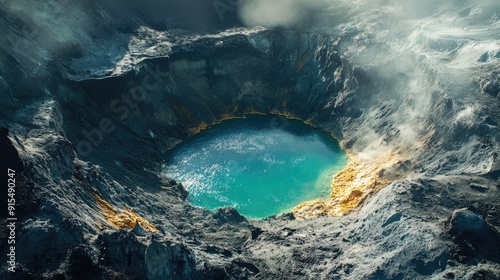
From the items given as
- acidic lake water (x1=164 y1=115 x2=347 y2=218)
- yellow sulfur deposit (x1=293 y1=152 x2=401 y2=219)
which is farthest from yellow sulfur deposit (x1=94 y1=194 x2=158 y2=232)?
yellow sulfur deposit (x1=293 y1=152 x2=401 y2=219)

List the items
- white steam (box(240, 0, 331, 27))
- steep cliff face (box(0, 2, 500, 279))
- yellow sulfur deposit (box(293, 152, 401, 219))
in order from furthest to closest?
white steam (box(240, 0, 331, 27))
yellow sulfur deposit (box(293, 152, 401, 219))
steep cliff face (box(0, 2, 500, 279))

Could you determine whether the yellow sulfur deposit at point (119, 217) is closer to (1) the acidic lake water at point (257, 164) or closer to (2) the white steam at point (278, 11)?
(1) the acidic lake water at point (257, 164)

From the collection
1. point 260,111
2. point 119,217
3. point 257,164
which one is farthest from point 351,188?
point 119,217

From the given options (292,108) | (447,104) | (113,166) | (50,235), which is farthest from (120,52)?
(447,104)

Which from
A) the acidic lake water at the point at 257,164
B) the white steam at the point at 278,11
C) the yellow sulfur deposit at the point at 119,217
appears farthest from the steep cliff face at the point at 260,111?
the white steam at the point at 278,11

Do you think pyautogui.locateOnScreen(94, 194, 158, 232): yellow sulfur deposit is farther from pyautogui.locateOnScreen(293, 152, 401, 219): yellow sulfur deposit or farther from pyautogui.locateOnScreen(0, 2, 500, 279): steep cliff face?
pyautogui.locateOnScreen(293, 152, 401, 219): yellow sulfur deposit

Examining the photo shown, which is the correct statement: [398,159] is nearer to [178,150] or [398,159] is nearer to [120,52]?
[178,150]

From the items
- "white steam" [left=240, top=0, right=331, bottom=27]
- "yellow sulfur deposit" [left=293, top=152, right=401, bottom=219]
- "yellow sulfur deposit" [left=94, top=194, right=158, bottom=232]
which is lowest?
"yellow sulfur deposit" [left=94, top=194, right=158, bottom=232]
